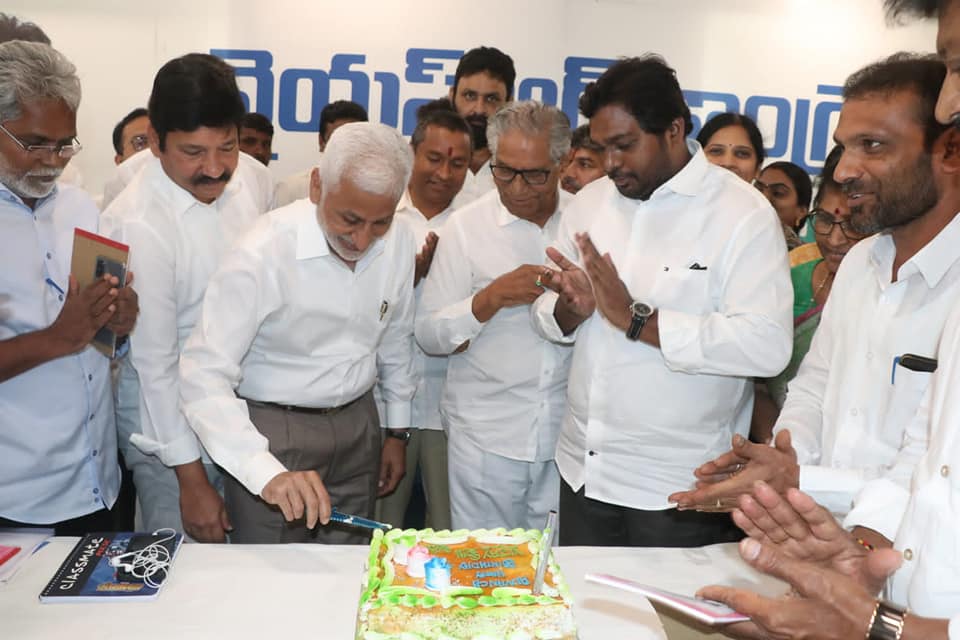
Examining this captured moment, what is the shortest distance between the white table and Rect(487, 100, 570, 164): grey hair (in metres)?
1.49

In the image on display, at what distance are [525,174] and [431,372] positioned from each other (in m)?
0.95

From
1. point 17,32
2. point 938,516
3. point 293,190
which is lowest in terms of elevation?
point 938,516

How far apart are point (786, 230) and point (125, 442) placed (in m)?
2.93

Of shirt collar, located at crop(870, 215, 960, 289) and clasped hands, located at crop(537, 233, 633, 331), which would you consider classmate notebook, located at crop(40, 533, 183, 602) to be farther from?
shirt collar, located at crop(870, 215, 960, 289)

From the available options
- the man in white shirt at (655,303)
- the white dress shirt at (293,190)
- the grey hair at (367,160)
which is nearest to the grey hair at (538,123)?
the man in white shirt at (655,303)

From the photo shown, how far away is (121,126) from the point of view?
5035 millimetres

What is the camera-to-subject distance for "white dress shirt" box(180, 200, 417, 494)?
7.37 ft

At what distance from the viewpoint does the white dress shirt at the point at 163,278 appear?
2.55 meters

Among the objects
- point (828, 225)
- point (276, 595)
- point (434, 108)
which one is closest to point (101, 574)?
point (276, 595)

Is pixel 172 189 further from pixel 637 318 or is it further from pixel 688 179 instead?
→ pixel 688 179

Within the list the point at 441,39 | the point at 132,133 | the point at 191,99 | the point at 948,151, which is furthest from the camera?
the point at 441,39

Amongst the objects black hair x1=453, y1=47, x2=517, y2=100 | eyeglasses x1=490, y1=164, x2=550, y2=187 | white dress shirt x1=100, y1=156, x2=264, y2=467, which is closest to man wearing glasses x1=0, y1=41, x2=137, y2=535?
white dress shirt x1=100, y1=156, x2=264, y2=467

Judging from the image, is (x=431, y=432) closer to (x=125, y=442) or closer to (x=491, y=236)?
(x=491, y=236)

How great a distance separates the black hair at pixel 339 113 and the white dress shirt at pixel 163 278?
2.10 m
